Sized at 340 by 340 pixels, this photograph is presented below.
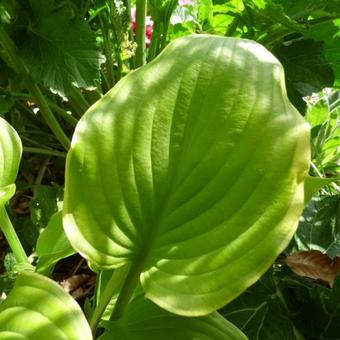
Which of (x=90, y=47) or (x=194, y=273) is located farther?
(x=90, y=47)

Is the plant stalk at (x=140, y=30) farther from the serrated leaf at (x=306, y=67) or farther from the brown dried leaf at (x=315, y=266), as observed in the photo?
the brown dried leaf at (x=315, y=266)

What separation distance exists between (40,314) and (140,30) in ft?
1.79

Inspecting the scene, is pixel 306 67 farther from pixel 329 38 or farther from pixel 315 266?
pixel 315 266

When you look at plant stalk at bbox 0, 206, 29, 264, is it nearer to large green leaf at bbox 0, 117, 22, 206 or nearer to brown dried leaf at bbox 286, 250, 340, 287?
large green leaf at bbox 0, 117, 22, 206

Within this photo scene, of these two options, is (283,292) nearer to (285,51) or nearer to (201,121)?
(201,121)

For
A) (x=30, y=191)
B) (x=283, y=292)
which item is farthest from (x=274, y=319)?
(x=30, y=191)

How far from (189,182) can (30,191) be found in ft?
2.34

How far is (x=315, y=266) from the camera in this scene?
58cm

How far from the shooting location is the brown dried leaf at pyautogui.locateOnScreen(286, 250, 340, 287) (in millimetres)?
576

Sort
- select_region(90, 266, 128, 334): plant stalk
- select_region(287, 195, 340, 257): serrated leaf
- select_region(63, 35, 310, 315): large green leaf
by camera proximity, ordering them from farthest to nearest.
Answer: select_region(287, 195, 340, 257): serrated leaf → select_region(90, 266, 128, 334): plant stalk → select_region(63, 35, 310, 315): large green leaf

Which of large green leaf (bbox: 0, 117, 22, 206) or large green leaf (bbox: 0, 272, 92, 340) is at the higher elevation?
large green leaf (bbox: 0, 117, 22, 206)

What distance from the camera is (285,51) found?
84 cm

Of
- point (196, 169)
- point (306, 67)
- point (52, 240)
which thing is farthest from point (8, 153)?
point (306, 67)

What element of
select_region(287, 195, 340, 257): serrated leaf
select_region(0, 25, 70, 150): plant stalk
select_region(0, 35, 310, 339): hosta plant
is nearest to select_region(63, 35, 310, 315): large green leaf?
select_region(0, 35, 310, 339): hosta plant
